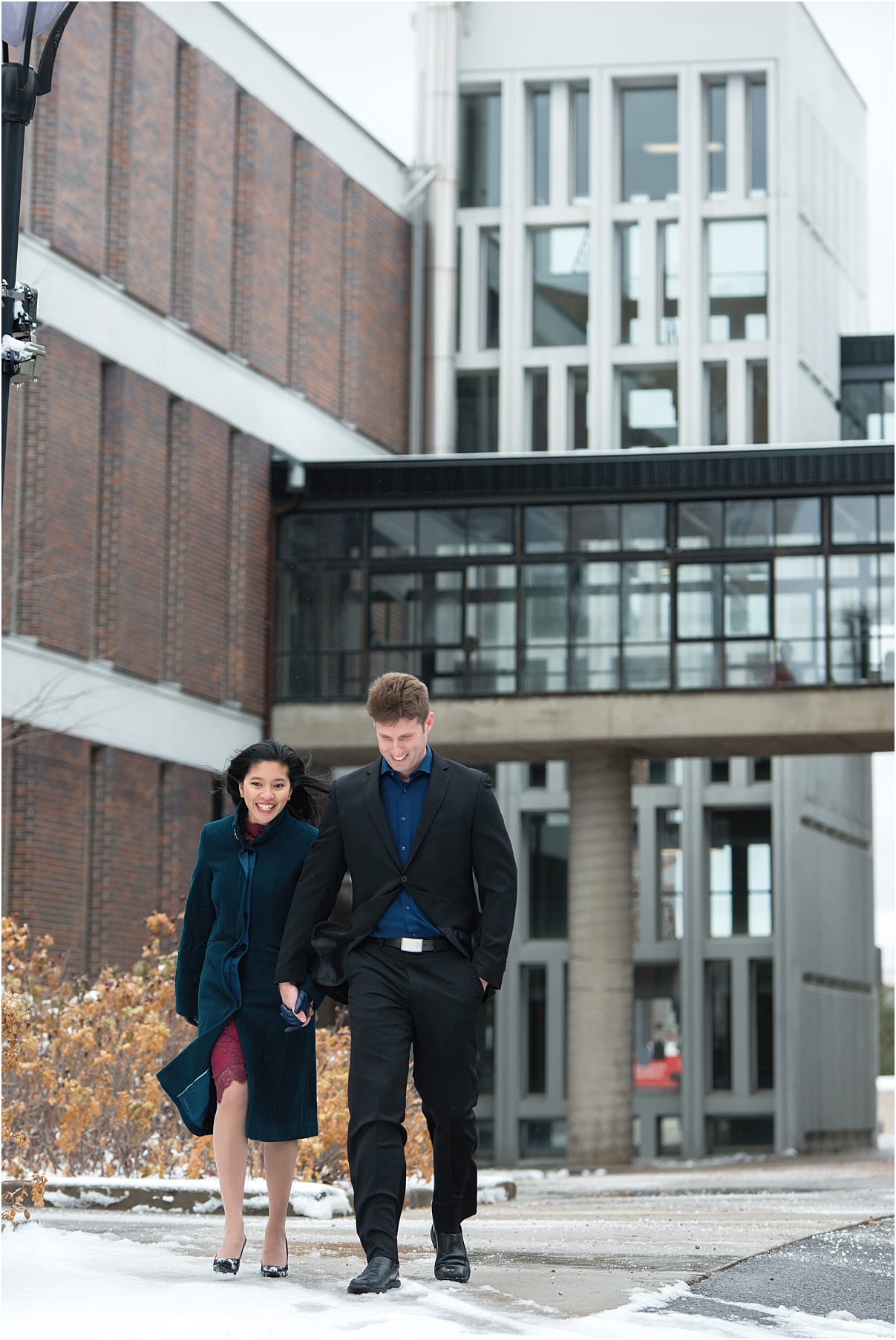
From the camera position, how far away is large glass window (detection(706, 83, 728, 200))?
42.3 metres

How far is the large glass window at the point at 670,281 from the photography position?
41906mm

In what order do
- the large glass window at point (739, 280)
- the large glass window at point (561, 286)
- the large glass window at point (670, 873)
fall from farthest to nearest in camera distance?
the large glass window at point (561, 286), the large glass window at point (670, 873), the large glass window at point (739, 280)

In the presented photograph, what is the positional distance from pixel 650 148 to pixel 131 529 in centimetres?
1783

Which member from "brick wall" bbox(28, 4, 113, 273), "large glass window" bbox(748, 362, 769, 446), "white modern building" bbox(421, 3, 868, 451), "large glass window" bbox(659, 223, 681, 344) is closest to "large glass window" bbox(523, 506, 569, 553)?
"brick wall" bbox(28, 4, 113, 273)

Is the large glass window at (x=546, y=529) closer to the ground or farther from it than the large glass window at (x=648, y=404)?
closer to the ground

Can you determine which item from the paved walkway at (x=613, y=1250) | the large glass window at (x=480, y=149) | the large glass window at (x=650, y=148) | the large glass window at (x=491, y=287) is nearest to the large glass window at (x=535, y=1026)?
the large glass window at (x=491, y=287)

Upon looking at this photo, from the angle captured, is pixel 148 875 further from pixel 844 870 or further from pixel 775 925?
pixel 844 870

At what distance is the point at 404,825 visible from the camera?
22.1ft

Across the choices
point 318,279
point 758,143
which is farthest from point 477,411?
point 758,143

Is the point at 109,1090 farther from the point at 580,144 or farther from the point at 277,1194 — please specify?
the point at 580,144

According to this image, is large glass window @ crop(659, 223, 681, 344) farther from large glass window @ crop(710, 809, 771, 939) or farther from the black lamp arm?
the black lamp arm

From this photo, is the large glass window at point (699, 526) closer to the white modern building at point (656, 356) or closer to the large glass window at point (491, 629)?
the large glass window at point (491, 629)

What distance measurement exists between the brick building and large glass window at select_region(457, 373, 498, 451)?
531 cm

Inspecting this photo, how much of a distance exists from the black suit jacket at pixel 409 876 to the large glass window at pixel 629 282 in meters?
36.2
